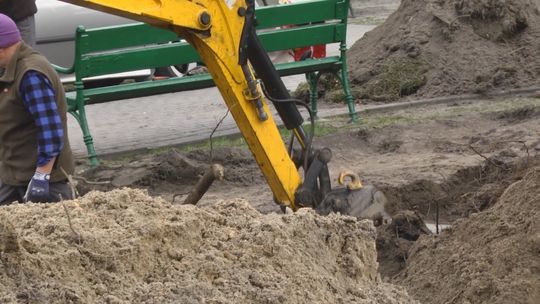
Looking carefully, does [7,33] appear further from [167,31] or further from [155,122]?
[155,122]

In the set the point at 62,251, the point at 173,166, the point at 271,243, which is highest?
the point at 62,251

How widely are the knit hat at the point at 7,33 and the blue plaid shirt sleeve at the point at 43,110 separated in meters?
0.20

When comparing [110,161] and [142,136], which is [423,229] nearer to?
[110,161]

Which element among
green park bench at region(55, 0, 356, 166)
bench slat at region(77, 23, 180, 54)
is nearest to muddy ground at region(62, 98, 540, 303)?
green park bench at region(55, 0, 356, 166)

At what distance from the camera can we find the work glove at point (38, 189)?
21.5 ft

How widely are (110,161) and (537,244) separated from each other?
5.92 meters

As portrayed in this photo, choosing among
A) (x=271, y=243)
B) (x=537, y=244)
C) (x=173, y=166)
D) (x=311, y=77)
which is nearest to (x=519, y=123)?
(x=311, y=77)

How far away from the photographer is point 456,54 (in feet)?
45.6

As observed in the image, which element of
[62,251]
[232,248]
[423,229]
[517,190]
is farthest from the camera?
[423,229]

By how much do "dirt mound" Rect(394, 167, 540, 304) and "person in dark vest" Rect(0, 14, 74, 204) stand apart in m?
2.05

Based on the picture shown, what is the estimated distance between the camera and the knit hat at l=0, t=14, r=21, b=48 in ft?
21.5

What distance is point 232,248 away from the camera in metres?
4.28

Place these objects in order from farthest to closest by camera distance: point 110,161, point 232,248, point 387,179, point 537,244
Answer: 1. point 110,161
2. point 387,179
3. point 537,244
4. point 232,248

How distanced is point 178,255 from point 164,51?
22.6 feet
